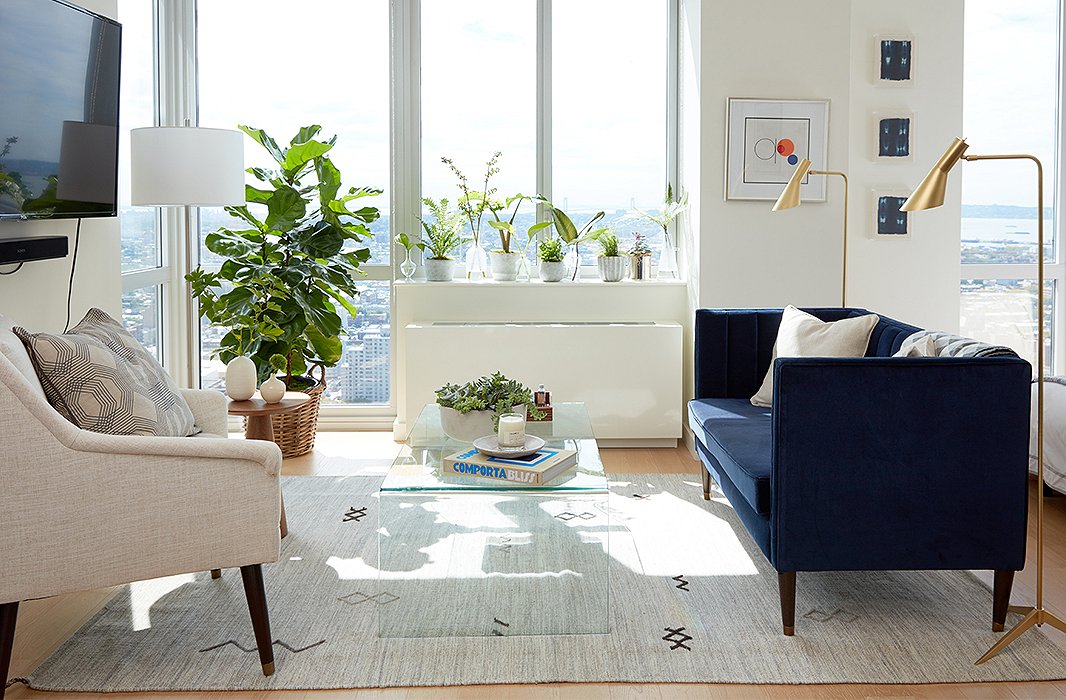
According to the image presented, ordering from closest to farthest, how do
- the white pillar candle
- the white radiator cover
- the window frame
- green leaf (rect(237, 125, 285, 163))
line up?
1. the white pillar candle
2. green leaf (rect(237, 125, 285, 163))
3. the white radiator cover
4. the window frame

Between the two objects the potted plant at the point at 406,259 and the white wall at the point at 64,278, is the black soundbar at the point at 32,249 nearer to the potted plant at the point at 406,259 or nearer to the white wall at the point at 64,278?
the white wall at the point at 64,278

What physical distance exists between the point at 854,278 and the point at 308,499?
120 inches

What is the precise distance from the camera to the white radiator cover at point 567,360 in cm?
507

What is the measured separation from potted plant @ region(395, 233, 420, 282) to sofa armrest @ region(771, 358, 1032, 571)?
295 cm

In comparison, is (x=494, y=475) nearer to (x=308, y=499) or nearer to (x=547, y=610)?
(x=547, y=610)

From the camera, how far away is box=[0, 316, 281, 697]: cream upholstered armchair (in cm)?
229

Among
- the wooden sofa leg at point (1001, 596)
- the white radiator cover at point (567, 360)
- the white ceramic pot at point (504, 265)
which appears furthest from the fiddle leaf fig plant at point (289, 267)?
the wooden sofa leg at point (1001, 596)

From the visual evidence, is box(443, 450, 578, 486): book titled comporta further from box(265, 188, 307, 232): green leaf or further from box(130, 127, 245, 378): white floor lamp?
box(265, 188, 307, 232): green leaf

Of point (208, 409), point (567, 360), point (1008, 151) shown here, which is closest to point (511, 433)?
point (208, 409)

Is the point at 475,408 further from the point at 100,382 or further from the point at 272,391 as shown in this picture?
the point at 100,382

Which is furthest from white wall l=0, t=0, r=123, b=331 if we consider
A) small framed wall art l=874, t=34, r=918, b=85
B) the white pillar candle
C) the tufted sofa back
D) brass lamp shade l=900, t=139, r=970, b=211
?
small framed wall art l=874, t=34, r=918, b=85

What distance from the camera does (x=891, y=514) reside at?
2.72 metres

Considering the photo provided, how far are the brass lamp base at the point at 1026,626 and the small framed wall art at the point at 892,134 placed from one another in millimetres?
3133

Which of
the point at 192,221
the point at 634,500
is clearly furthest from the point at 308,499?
the point at 192,221
